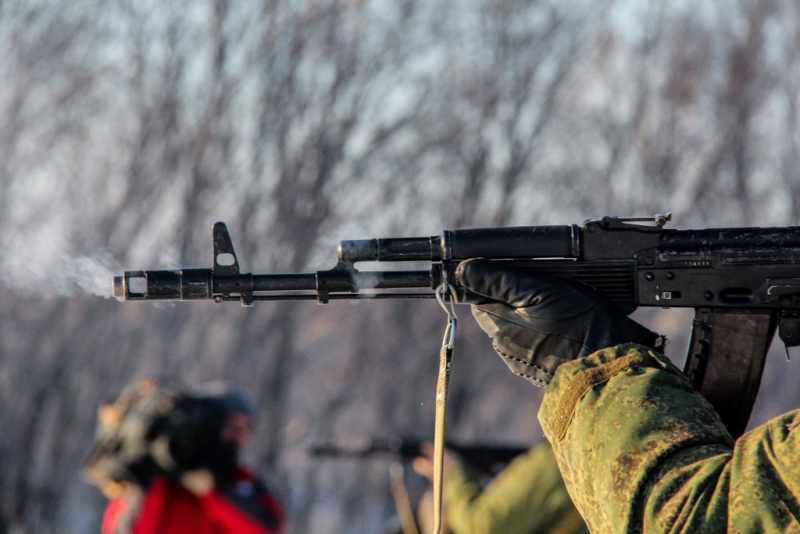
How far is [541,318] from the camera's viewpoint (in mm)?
2357

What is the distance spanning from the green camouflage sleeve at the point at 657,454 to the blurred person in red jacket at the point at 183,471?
3429 mm

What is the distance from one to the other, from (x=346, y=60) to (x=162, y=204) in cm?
372

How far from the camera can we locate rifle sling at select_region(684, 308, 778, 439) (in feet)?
8.21

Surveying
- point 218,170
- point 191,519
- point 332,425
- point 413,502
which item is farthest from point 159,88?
point 191,519

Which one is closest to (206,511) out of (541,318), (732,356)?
(541,318)

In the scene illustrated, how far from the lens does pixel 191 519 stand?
197 inches

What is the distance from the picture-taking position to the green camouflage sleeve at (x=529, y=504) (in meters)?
3.80

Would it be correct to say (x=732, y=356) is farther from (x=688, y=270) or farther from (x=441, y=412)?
(x=441, y=412)

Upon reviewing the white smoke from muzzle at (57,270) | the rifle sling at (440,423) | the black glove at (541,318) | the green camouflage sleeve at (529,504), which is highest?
the white smoke from muzzle at (57,270)

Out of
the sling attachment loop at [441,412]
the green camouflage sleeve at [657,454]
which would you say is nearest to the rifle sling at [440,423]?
the sling attachment loop at [441,412]

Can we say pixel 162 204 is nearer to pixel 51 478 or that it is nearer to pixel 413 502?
pixel 51 478

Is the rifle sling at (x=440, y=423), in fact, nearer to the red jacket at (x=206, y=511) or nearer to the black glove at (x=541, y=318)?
the black glove at (x=541, y=318)

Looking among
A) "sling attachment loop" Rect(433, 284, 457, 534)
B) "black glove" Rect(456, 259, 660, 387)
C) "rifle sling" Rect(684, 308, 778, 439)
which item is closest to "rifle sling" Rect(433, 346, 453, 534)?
"sling attachment loop" Rect(433, 284, 457, 534)

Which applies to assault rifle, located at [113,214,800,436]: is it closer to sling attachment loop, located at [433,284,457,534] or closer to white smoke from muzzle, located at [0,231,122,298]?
sling attachment loop, located at [433,284,457,534]
